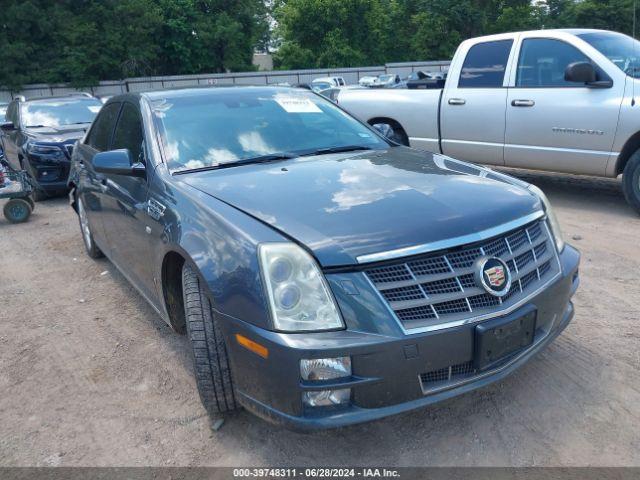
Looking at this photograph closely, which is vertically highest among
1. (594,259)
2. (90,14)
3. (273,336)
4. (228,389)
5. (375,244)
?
(90,14)

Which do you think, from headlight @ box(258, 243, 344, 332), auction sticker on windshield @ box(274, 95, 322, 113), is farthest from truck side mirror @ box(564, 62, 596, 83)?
headlight @ box(258, 243, 344, 332)

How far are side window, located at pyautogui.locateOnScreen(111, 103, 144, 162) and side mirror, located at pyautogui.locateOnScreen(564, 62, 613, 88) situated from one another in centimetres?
442

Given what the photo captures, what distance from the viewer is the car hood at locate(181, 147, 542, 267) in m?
2.32

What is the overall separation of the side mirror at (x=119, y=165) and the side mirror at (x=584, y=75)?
4590 millimetres

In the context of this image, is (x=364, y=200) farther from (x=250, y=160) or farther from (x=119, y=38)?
(x=119, y=38)

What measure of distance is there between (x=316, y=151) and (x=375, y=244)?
145cm

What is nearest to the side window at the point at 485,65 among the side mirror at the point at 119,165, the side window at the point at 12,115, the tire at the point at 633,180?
the tire at the point at 633,180

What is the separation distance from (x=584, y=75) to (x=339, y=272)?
479 cm

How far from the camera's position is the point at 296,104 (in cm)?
402

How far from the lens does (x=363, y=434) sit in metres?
2.67

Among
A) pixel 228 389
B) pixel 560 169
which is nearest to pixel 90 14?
pixel 560 169

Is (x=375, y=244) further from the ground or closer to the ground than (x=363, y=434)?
further from the ground

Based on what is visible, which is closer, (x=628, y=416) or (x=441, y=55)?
(x=628, y=416)

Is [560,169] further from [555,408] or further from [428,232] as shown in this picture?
[428,232]
